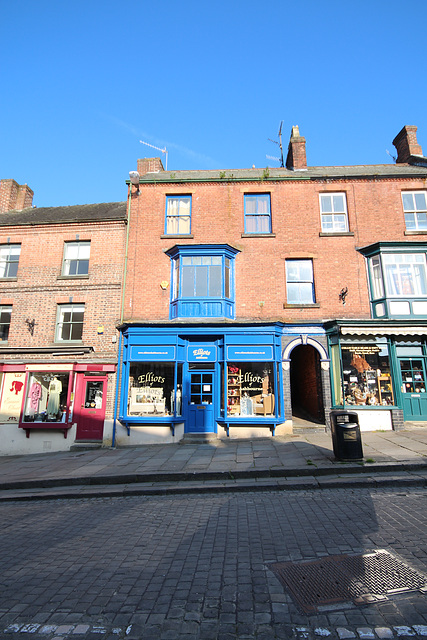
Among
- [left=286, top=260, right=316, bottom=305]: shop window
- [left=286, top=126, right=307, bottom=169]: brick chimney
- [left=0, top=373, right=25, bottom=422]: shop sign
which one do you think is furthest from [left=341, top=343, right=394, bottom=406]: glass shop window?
[left=0, top=373, right=25, bottom=422]: shop sign

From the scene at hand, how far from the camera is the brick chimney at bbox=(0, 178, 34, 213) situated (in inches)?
685

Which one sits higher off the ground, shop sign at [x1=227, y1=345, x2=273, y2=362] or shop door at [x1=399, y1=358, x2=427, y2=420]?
shop sign at [x1=227, y1=345, x2=273, y2=362]

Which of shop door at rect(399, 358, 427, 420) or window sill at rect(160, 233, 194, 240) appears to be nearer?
shop door at rect(399, 358, 427, 420)

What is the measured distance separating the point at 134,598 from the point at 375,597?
2336 millimetres

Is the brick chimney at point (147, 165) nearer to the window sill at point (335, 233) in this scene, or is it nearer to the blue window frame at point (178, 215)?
the blue window frame at point (178, 215)

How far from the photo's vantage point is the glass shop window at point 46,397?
43.7ft

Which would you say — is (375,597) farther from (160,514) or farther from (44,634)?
(160,514)

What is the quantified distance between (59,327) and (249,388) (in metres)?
8.10

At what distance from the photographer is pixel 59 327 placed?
1417cm

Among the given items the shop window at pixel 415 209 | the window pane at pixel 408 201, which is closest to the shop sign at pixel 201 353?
the shop window at pixel 415 209

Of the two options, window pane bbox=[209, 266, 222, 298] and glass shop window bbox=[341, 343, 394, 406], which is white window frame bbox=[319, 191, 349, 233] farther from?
glass shop window bbox=[341, 343, 394, 406]

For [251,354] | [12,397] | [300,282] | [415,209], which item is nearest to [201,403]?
[251,354]

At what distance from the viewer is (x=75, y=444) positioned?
12867 millimetres

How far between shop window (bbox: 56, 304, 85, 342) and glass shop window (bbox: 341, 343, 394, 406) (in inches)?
411
